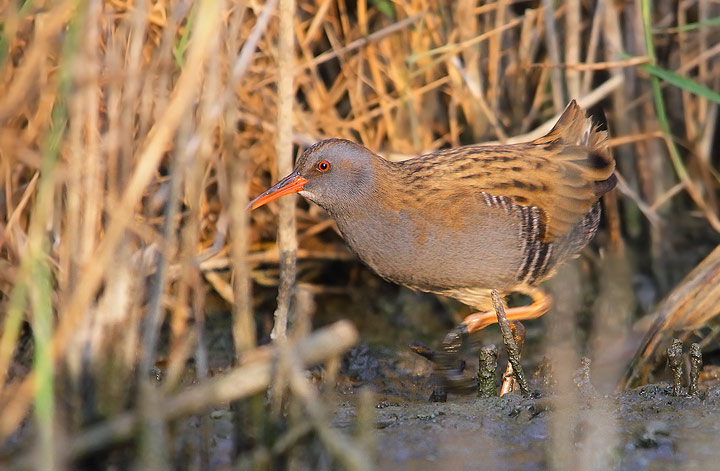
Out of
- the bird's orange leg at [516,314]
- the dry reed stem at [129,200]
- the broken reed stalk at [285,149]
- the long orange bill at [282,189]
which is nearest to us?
the dry reed stem at [129,200]

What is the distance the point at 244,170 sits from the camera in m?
2.84

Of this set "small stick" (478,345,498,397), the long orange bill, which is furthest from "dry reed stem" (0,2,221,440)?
"small stick" (478,345,498,397)

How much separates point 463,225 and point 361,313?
137 cm

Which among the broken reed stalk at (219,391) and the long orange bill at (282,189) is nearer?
the broken reed stalk at (219,391)

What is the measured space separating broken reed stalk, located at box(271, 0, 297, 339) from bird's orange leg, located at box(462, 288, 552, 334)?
0.80 m

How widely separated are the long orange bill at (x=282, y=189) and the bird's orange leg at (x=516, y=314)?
885mm

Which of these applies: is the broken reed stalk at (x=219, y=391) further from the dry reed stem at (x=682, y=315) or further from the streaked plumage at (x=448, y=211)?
the dry reed stem at (x=682, y=315)

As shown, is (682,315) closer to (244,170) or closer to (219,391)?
(244,170)

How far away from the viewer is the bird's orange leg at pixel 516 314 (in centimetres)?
408

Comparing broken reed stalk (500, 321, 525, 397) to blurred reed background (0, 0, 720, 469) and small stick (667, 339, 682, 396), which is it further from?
small stick (667, 339, 682, 396)

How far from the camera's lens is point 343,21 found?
4.72m

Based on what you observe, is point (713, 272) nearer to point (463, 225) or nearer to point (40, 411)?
point (463, 225)

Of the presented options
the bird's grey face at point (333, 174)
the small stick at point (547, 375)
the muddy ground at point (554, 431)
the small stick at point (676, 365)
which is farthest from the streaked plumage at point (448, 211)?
the small stick at point (676, 365)

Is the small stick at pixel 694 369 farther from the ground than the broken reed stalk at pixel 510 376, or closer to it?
farther from the ground
